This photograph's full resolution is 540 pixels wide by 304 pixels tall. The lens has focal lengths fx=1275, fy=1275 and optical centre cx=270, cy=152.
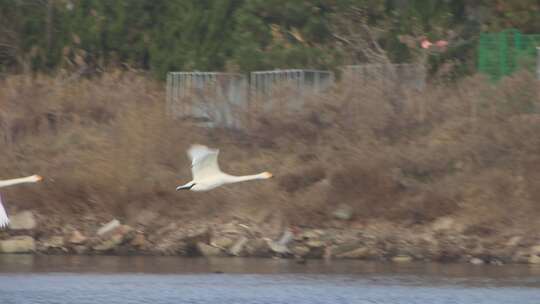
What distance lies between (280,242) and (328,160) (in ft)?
7.29

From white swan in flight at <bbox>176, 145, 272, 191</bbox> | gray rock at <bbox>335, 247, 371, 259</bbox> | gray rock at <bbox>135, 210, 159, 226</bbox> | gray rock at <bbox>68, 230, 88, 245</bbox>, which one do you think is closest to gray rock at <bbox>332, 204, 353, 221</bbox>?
gray rock at <bbox>335, 247, 371, 259</bbox>

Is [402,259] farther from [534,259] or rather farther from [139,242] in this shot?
[139,242]

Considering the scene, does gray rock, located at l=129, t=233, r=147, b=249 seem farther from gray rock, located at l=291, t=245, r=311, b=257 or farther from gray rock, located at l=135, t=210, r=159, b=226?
gray rock, located at l=291, t=245, r=311, b=257

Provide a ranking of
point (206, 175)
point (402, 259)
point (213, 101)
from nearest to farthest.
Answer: point (206, 175), point (402, 259), point (213, 101)

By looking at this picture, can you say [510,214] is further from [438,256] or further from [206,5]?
[206,5]

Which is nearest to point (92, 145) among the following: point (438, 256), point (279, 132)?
point (279, 132)

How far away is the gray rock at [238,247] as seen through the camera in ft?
75.3

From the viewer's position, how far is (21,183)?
2397 centimetres

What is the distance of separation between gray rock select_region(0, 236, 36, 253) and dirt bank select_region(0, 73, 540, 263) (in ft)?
0.80

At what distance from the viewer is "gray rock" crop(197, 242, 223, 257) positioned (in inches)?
910

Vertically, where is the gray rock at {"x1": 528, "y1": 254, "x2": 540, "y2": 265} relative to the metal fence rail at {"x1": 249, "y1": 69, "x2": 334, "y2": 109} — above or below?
below

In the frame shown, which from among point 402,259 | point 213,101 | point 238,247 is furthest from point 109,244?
point 402,259

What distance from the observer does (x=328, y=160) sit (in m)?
24.3

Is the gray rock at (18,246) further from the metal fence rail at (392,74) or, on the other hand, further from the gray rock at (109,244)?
the metal fence rail at (392,74)
